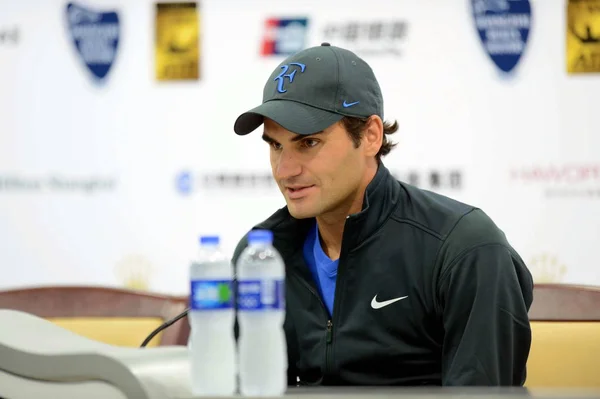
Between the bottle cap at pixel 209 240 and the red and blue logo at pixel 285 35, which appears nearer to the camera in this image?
the bottle cap at pixel 209 240


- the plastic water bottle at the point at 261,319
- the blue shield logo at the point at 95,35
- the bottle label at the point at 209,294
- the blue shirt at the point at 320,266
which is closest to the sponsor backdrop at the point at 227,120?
the blue shield logo at the point at 95,35

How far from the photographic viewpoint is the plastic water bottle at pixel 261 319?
48.4 inches

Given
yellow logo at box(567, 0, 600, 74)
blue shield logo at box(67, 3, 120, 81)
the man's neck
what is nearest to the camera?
the man's neck

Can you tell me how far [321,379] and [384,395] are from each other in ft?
2.46

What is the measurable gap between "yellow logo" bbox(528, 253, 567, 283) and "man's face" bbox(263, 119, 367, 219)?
68.3 inches

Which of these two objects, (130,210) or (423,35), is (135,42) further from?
(423,35)

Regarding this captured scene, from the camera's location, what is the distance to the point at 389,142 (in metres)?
2.14

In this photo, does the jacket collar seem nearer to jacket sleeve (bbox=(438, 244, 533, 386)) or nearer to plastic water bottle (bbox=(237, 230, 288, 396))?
jacket sleeve (bbox=(438, 244, 533, 386))

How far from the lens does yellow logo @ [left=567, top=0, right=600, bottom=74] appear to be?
342cm

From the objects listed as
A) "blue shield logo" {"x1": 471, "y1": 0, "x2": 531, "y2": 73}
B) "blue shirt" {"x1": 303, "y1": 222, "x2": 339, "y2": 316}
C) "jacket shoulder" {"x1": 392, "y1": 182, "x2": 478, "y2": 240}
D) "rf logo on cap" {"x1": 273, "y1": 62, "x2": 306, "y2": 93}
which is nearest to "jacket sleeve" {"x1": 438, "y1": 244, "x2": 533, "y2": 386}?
"jacket shoulder" {"x1": 392, "y1": 182, "x2": 478, "y2": 240}

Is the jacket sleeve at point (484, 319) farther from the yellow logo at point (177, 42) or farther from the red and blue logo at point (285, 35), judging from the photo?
the yellow logo at point (177, 42)

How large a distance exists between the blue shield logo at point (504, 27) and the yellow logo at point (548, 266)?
0.76m

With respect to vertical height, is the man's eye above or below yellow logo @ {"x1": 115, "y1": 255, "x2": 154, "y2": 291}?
above

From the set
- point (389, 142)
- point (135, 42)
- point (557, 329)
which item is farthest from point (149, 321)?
point (135, 42)
